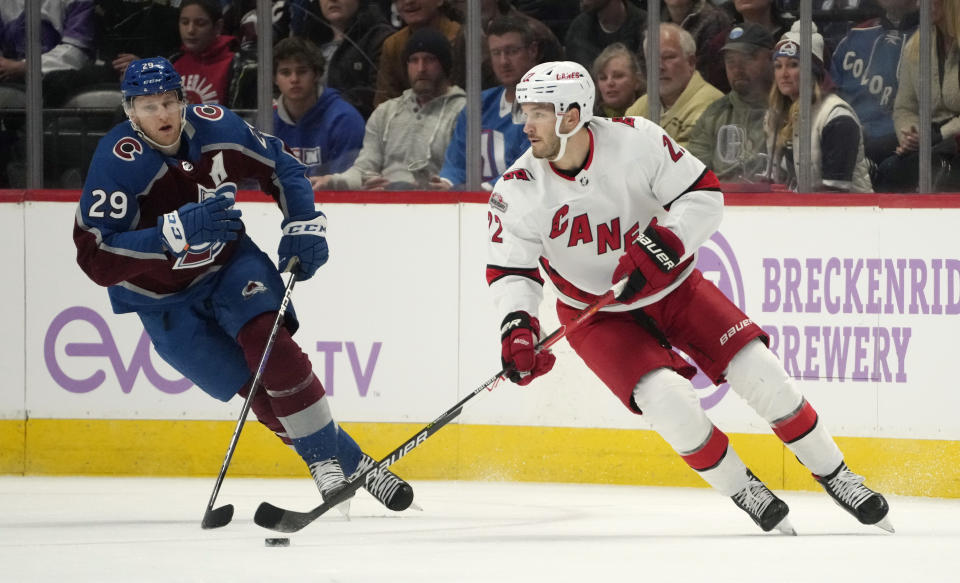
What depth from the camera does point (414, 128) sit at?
217 inches

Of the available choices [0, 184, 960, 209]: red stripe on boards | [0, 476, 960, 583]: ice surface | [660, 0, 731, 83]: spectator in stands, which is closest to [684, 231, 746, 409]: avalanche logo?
[0, 184, 960, 209]: red stripe on boards

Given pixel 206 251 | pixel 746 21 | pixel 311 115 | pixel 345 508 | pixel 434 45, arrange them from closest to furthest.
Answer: pixel 206 251
pixel 345 508
pixel 746 21
pixel 434 45
pixel 311 115

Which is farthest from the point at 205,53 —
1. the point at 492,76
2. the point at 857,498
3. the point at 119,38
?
the point at 857,498

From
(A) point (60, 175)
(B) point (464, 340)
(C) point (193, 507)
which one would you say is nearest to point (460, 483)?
(B) point (464, 340)

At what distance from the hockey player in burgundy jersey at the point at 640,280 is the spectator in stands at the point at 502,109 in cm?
147

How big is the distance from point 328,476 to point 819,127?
7.51 feet

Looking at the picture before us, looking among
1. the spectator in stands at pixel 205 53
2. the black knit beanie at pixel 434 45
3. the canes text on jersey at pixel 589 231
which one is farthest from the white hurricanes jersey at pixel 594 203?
the spectator in stands at pixel 205 53

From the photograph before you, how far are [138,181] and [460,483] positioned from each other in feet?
5.64

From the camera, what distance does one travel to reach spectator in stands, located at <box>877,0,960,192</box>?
5043 millimetres

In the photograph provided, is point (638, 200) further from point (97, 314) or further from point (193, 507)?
point (97, 314)

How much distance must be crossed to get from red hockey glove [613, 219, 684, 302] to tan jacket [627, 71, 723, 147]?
1610 mm

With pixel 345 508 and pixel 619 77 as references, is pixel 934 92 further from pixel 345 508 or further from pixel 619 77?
pixel 345 508

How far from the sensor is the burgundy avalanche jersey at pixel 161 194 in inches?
154

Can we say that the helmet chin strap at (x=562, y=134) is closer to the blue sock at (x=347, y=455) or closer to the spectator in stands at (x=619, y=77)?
the blue sock at (x=347, y=455)
